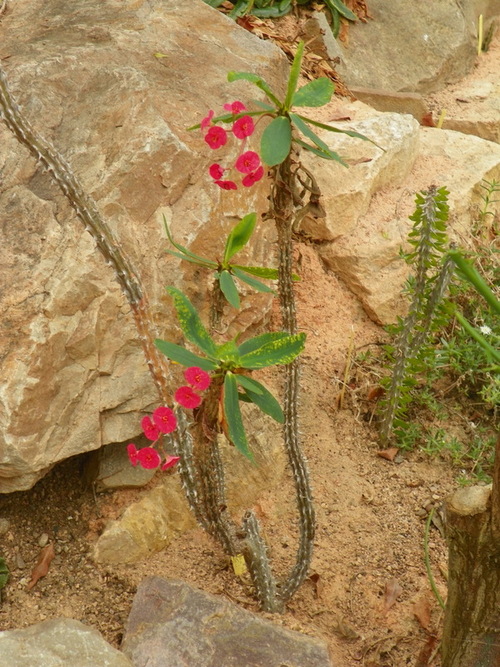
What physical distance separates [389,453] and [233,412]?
1.43 meters

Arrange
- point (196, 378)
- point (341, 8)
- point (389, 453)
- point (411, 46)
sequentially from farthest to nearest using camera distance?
point (411, 46)
point (341, 8)
point (389, 453)
point (196, 378)

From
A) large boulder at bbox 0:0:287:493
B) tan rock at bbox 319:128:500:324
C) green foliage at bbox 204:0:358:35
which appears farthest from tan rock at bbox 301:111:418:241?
green foliage at bbox 204:0:358:35

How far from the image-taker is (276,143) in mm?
1879

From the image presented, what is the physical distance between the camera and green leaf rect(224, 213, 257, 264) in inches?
81.4

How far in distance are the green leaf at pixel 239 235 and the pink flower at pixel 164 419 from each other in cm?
42

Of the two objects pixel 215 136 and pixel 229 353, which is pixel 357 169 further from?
pixel 229 353

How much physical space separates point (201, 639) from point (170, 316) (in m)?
1.06

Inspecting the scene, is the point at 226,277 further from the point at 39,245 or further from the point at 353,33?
the point at 353,33

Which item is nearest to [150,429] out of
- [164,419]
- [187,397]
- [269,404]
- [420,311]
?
[164,419]

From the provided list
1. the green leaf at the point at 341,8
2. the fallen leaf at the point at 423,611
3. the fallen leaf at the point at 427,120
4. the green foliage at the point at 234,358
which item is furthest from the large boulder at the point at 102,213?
the green leaf at the point at 341,8

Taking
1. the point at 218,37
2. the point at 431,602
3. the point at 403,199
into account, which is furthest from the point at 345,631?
the point at 218,37

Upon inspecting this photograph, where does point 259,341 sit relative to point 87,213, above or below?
below

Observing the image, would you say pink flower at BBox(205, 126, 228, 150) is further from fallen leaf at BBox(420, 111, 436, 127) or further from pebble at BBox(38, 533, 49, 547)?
fallen leaf at BBox(420, 111, 436, 127)

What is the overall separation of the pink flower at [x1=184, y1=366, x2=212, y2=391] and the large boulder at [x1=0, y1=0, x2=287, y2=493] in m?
0.79
